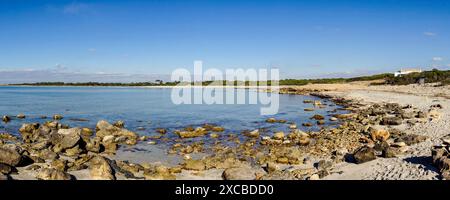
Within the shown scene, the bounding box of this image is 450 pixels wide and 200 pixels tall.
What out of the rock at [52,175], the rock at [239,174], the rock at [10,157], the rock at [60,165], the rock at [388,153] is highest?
the rock at [10,157]

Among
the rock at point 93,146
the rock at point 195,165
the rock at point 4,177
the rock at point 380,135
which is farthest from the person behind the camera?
the rock at point 380,135

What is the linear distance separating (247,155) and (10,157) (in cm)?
918

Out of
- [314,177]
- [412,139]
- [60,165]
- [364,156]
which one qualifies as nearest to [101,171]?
[60,165]

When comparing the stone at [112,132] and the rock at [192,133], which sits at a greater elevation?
the stone at [112,132]

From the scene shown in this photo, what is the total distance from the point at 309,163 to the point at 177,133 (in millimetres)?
10554

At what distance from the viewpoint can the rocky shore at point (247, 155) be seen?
12023 millimetres

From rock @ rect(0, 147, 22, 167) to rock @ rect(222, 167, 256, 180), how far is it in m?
6.93

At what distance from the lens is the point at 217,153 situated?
1741 centimetres

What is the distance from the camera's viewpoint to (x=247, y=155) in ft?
55.3

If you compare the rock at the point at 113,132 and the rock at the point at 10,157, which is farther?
the rock at the point at 113,132

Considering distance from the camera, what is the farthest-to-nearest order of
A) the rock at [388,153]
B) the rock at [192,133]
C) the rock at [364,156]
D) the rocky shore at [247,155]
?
the rock at [192,133] → the rock at [388,153] → the rock at [364,156] → the rocky shore at [247,155]

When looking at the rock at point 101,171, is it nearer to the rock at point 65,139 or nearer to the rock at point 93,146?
the rock at point 65,139

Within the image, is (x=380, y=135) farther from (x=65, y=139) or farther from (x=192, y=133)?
(x=65, y=139)

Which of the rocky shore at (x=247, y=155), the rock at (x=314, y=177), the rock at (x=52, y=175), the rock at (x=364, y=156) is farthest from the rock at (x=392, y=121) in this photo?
the rock at (x=52, y=175)
